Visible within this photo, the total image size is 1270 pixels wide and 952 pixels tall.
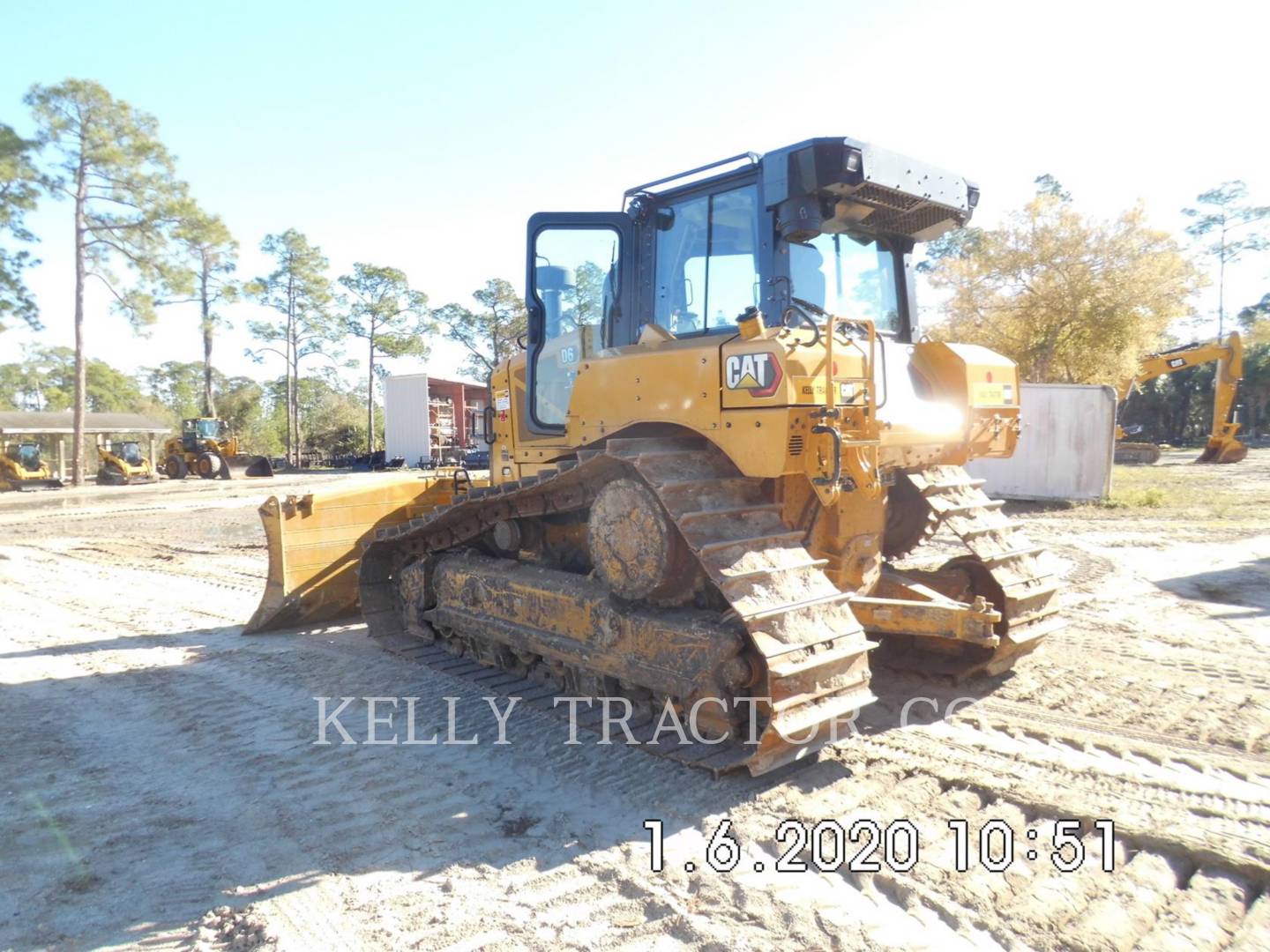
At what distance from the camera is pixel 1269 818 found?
327 centimetres

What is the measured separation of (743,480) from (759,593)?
78cm

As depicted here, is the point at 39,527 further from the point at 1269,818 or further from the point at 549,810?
the point at 1269,818

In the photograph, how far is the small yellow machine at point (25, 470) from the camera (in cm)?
2822

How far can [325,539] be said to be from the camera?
7.02 m

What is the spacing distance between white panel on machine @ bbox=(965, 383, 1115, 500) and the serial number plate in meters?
Answer: 12.1

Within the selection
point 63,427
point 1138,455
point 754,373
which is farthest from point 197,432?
point 1138,455

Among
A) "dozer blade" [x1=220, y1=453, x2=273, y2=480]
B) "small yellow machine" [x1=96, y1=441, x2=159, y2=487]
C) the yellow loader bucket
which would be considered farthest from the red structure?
the yellow loader bucket

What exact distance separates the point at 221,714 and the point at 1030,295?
25624 millimetres

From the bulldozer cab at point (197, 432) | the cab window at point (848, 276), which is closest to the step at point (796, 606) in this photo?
the cab window at point (848, 276)

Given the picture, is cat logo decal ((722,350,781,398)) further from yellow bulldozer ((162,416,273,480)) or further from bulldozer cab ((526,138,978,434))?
yellow bulldozer ((162,416,273,480))

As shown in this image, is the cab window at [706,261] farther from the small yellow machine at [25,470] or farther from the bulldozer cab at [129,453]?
A: the bulldozer cab at [129,453]

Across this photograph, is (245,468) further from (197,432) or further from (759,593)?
(759,593)

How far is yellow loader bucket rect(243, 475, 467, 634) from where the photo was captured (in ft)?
22.4

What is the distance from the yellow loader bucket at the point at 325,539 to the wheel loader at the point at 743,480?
1277mm
